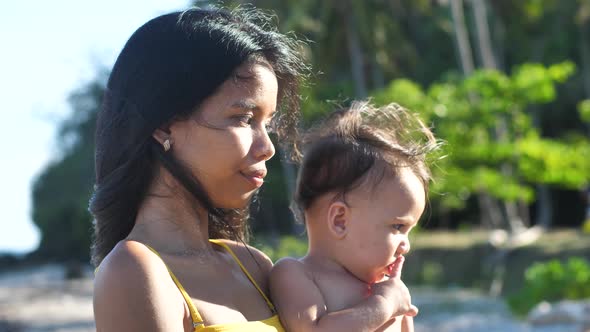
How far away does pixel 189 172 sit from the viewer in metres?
1.91

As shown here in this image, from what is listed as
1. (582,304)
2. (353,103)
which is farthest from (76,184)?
(353,103)

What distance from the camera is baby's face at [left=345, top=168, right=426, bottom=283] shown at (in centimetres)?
234

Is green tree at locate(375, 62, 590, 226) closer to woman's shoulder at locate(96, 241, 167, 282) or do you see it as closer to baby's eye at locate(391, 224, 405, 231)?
baby's eye at locate(391, 224, 405, 231)

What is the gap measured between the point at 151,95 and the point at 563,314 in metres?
10.1

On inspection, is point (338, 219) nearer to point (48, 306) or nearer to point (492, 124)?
point (492, 124)

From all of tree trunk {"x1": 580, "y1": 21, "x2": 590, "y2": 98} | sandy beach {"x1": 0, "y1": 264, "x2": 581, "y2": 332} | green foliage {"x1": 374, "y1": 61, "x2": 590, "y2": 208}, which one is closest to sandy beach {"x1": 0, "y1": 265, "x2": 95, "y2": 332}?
sandy beach {"x1": 0, "y1": 264, "x2": 581, "y2": 332}

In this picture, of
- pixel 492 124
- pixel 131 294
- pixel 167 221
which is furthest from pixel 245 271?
pixel 492 124

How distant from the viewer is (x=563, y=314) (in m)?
11.2

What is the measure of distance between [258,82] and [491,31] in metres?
27.7

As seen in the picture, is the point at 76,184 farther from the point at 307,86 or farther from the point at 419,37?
the point at 307,86

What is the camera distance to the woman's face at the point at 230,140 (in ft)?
6.22

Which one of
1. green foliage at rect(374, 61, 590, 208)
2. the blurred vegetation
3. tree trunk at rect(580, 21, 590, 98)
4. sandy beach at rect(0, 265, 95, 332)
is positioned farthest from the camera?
tree trunk at rect(580, 21, 590, 98)

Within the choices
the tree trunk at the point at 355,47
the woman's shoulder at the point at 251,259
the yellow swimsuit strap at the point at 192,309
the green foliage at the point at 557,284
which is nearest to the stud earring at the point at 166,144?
the yellow swimsuit strap at the point at 192,309

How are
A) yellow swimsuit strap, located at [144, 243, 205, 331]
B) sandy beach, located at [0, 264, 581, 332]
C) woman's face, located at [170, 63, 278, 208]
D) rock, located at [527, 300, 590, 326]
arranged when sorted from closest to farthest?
yellow swimsuit strap, located at [144, 243, 205, 331] → woman's face, located at [170, 63, 278, 208] → rock, located at [527, 300, 590, 326] → sandy beach, located at [0, 264, 581, 332]
